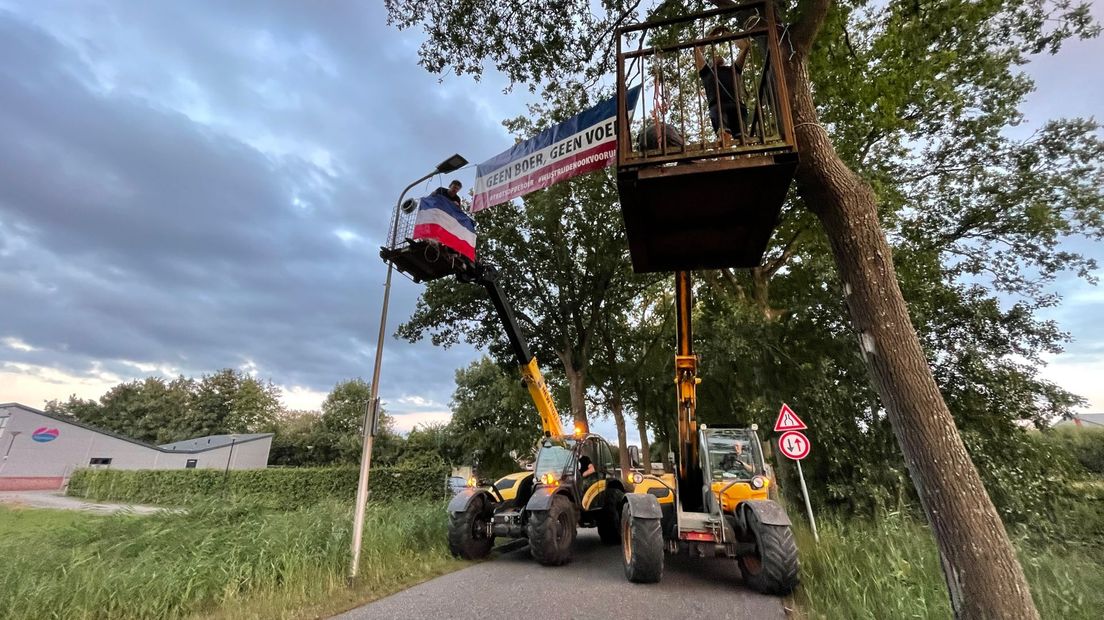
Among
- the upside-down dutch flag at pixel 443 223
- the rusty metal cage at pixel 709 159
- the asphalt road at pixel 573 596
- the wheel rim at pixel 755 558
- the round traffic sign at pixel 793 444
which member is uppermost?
the upside-down dutch flag at pixel 443 223

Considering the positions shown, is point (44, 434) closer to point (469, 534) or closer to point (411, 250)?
point (469, 534)

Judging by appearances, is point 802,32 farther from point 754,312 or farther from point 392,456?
point 392,456

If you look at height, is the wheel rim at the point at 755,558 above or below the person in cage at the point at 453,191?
below

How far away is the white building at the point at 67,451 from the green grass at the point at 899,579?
29002 millimetres

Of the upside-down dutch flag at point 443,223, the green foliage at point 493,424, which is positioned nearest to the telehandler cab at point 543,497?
the upside-down dutch flag at point 443,223

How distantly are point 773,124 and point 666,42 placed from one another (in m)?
3.87

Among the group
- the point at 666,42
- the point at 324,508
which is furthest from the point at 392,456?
the point at 666,42

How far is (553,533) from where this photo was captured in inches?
284

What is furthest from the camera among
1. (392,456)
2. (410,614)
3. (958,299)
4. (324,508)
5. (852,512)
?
(392,456)

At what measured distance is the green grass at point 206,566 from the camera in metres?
4.53

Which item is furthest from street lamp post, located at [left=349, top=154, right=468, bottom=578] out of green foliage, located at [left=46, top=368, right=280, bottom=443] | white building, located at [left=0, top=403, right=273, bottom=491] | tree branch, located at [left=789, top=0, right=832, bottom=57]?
green foliage, located at [left=46, top=368, right=280, bottom=443]

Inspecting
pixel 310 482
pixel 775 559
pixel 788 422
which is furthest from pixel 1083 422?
pixel 310 482

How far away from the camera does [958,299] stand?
11133mm

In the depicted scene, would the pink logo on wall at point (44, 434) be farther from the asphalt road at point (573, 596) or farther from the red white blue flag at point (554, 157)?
the red white blue flag at point (554, 157)
